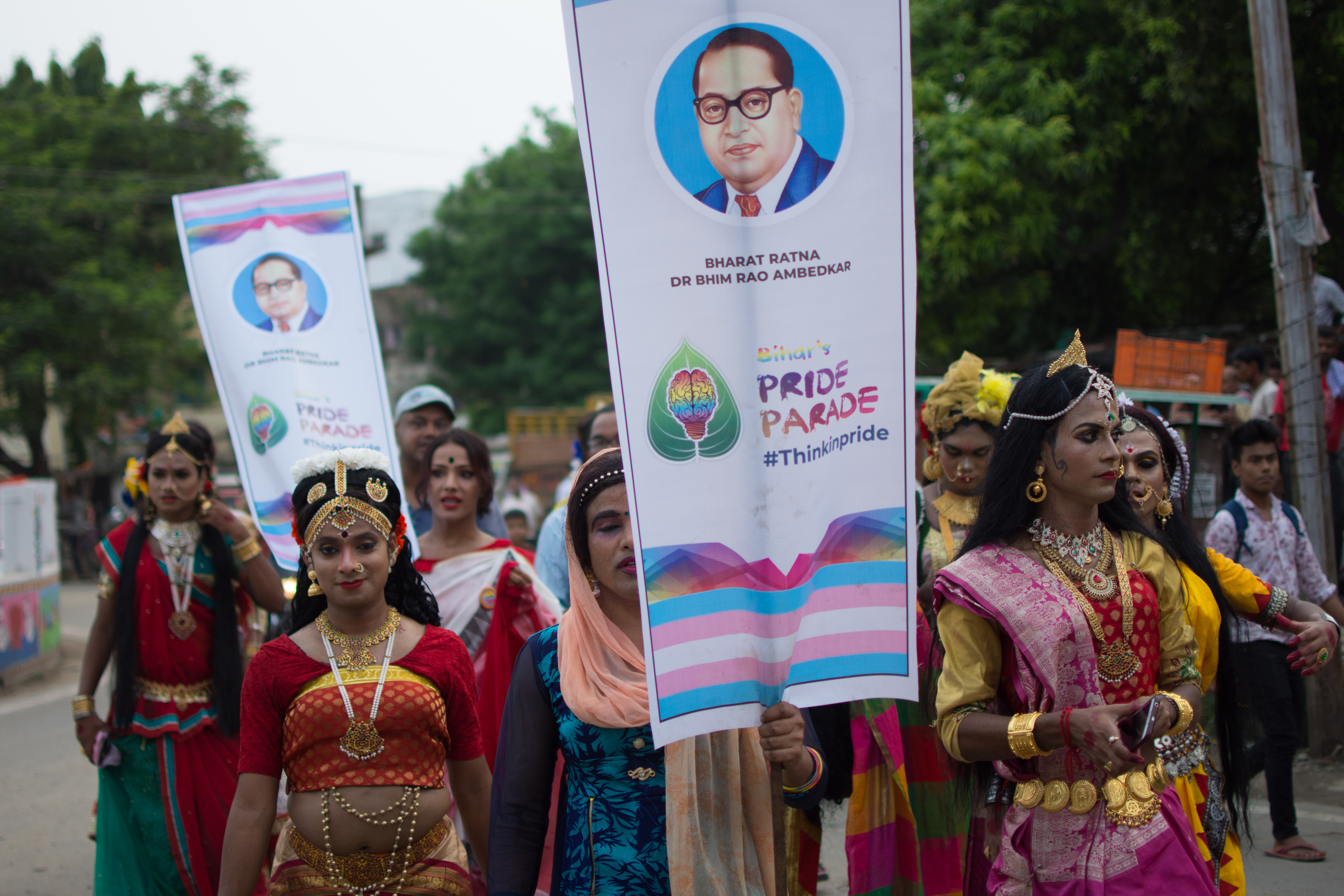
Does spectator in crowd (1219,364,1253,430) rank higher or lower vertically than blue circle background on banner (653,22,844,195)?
lower

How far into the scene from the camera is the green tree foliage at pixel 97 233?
791 inches

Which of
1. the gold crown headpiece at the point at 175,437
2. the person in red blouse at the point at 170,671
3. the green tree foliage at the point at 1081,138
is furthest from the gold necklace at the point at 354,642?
the green tree foliage at the point at 1081,138

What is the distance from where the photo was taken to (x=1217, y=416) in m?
7.92

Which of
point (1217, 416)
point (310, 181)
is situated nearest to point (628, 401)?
point (310, 181)

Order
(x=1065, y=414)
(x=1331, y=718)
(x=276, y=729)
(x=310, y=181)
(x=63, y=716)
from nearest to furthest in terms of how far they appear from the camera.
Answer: (x=1065, y=414), (x=276, y=729), (x=310, y=181), (x=1331, y=718), (x=63, y=716)

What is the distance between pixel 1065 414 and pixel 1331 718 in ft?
14.9

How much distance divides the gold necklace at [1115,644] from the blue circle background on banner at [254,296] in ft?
9.51

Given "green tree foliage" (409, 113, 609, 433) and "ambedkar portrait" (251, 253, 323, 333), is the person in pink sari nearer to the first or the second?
"ambedkar portrait" (251, 253, 323, 333)

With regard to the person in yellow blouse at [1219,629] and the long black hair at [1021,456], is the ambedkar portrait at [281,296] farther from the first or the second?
the person in yellow blouse at [1219,629]

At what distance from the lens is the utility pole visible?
611cm

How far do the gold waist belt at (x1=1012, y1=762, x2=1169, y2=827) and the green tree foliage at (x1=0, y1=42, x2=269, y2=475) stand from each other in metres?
20.5

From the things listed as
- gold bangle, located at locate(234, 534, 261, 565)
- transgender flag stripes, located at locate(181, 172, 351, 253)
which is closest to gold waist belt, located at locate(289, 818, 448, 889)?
gold bangle, located at locate(234, 534, 261, 565)

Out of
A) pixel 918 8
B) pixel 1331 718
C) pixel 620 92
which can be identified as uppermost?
pixel 918 8

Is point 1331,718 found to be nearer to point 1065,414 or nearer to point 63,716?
point 1065,414
